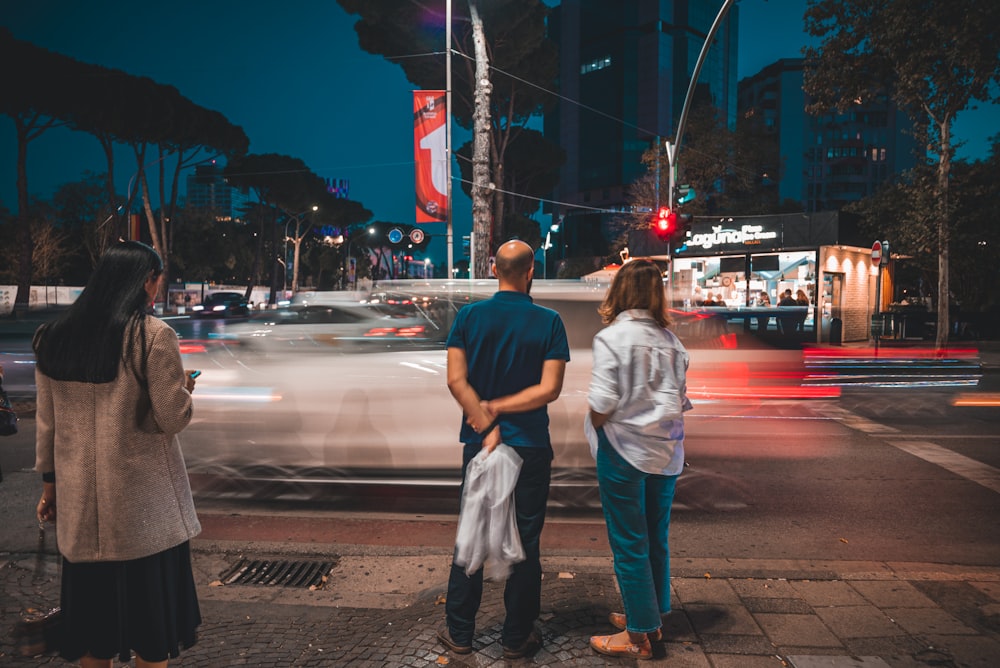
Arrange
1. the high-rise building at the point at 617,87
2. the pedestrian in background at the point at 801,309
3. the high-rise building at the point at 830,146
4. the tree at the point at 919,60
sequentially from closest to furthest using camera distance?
1. the tree at the point at 919,60
2. the pedestrian in background at the point at 801,309
3. the high-rise building at the point at 617,87
4. the high-rise building at the point at 830,146

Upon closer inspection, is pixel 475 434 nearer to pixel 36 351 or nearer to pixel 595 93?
pixel 36 351

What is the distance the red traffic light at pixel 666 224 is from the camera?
13.5m

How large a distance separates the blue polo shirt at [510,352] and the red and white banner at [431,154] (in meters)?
9.52

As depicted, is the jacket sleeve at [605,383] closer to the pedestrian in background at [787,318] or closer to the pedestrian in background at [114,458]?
the pedestrian in background at [114,458]

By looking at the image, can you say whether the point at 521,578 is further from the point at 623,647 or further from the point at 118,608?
the point at 118,608

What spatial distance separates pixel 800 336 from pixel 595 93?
6231cm

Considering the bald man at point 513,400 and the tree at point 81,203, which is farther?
the tree at point 81,203

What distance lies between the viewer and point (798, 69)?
76.4 m

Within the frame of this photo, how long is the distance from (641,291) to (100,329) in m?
2.06

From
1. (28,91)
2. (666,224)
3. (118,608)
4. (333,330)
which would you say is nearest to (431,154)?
(666,224)

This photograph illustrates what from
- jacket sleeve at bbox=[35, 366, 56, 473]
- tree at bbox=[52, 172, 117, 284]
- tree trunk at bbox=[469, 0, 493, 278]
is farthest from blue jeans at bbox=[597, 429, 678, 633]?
tree at bbox=[52, 172, 117, 284]

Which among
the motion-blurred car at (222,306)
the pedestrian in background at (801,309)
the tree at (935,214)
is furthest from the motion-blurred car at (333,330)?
the motion-blurred car at (222,306)

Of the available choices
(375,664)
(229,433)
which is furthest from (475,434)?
(229,433)

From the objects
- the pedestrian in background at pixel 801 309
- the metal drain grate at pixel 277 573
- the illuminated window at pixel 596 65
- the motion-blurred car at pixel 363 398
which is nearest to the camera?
the metal drain grate at pixel 277 573
